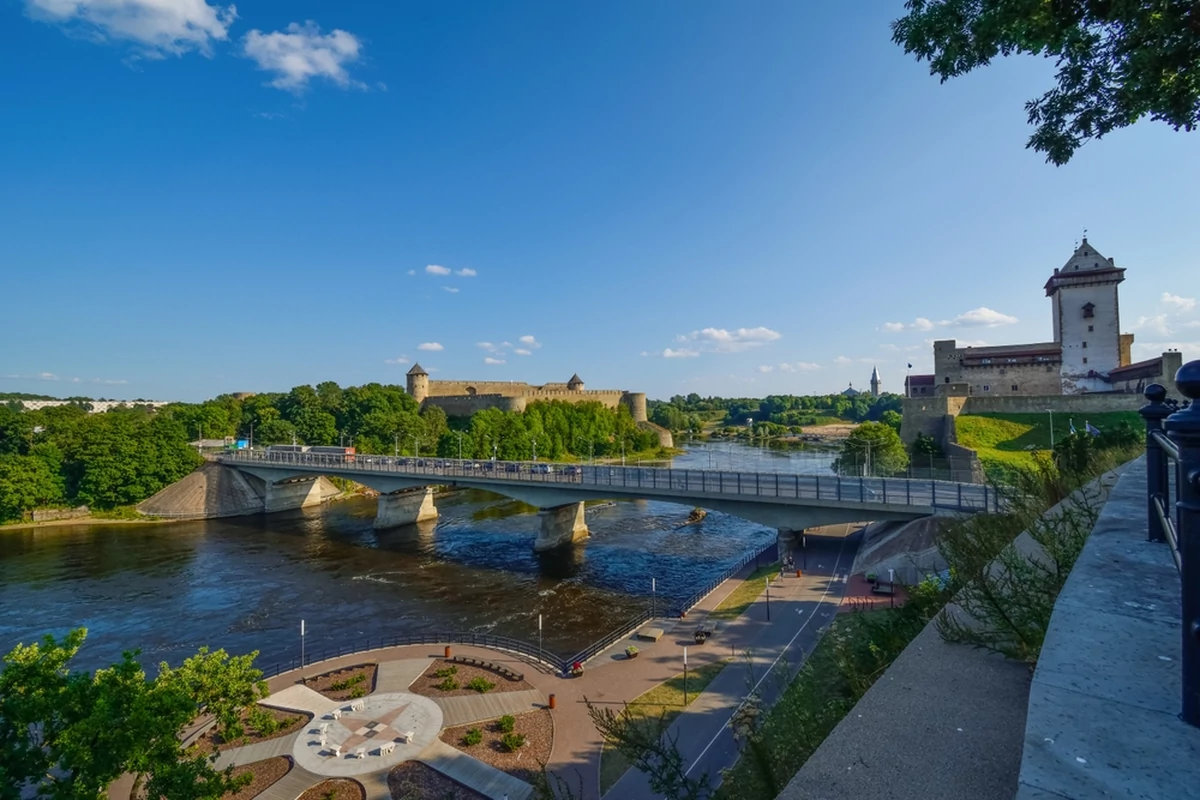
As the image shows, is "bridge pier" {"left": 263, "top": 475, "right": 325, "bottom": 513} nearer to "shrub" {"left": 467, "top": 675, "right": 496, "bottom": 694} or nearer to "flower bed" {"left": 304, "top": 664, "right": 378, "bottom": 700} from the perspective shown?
"flower bed" {"left": 304, "top": 664, "right": 378, "bottom": 700}

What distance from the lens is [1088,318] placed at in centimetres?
5672

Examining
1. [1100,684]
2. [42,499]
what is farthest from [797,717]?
[42,499]

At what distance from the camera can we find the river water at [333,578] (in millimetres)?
26953

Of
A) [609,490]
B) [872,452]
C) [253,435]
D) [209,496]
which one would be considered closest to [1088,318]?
[872,452]

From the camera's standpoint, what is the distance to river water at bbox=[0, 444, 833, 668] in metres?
27.0

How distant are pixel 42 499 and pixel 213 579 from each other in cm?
3350

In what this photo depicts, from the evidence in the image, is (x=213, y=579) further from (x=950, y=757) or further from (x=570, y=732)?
(x=950, y=757)

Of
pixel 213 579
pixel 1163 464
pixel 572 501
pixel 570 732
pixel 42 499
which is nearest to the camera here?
pixel 1163 464

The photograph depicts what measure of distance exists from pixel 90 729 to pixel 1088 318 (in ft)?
250

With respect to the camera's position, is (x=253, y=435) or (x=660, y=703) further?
(x=253, y=435)

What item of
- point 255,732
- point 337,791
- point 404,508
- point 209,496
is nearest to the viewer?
point 337,791

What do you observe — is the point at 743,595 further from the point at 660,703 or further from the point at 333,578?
the point at 333,578

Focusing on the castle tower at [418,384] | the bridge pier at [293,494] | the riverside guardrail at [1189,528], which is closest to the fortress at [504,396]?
the castle tower at [418,384]

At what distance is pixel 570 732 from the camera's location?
1653 centimetres
